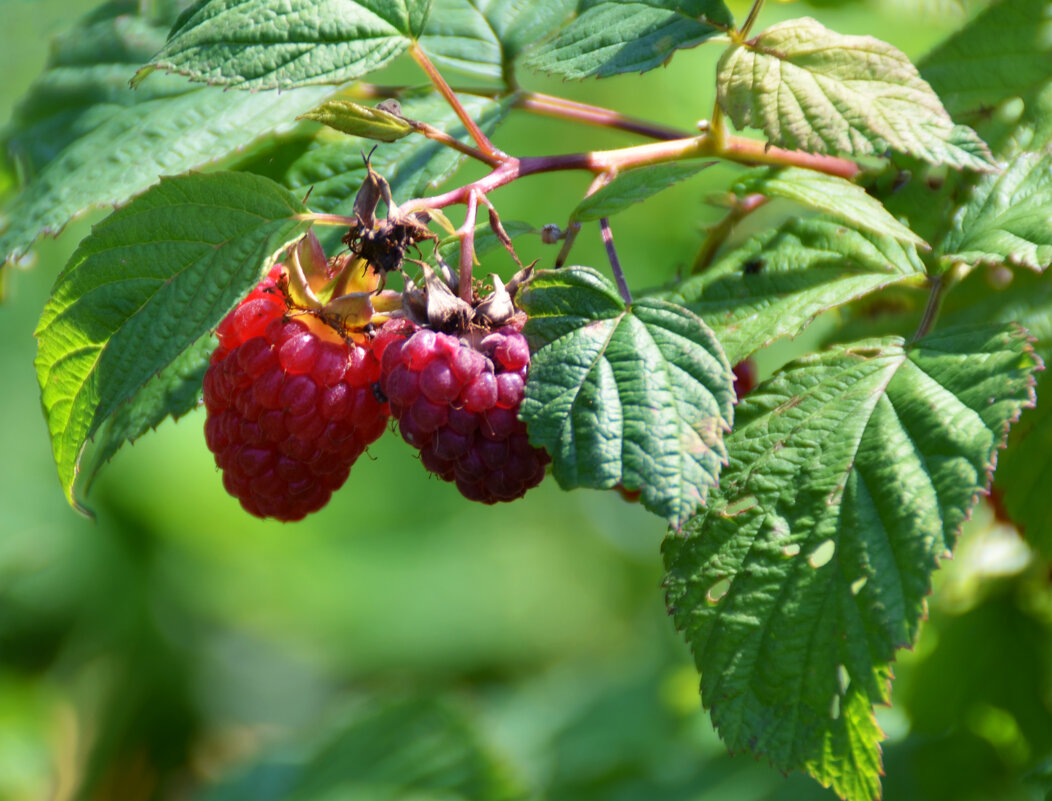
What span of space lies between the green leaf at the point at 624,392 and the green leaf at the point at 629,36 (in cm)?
25

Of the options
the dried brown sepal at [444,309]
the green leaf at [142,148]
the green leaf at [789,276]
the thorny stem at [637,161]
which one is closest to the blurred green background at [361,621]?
the thorny stem at [637,161]

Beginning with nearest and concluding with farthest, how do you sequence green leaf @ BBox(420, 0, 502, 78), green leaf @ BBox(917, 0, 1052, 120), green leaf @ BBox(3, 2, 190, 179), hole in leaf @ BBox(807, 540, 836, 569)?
1. hole in leaf @ BBox(807, 540, 836, 569)
2. green leaf @ BBox(917, 0, 1052, 120)
3. green leaf @ BBox(420, 0, 502, 78)
4. green leaf @ BBox(3, 2, 190, 179)

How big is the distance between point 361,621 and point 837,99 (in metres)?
3.09

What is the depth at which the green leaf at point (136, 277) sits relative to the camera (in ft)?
2.73

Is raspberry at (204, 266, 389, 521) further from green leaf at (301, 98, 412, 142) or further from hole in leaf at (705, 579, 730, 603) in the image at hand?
hole in leaf at (705, 579, 730, 603)

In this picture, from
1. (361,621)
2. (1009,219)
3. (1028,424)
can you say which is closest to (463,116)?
(1009,219)

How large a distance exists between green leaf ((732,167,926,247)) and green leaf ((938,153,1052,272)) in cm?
6

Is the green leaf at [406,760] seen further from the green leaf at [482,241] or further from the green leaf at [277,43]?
→ the green leaf at [277,43]

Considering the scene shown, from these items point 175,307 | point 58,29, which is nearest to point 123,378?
point 175,307

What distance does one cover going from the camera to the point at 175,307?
829mm

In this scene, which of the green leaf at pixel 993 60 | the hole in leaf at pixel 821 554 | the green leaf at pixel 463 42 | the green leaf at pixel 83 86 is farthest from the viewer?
the green leaf at pixel 83 86

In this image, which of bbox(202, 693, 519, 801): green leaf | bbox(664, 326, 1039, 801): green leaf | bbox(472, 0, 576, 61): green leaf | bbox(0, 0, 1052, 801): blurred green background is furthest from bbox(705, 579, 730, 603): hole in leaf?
bbox(202, 693, 519, 801): green leaf

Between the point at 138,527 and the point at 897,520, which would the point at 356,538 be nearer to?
the point at 138,527

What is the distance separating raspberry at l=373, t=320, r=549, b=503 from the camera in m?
0.79
